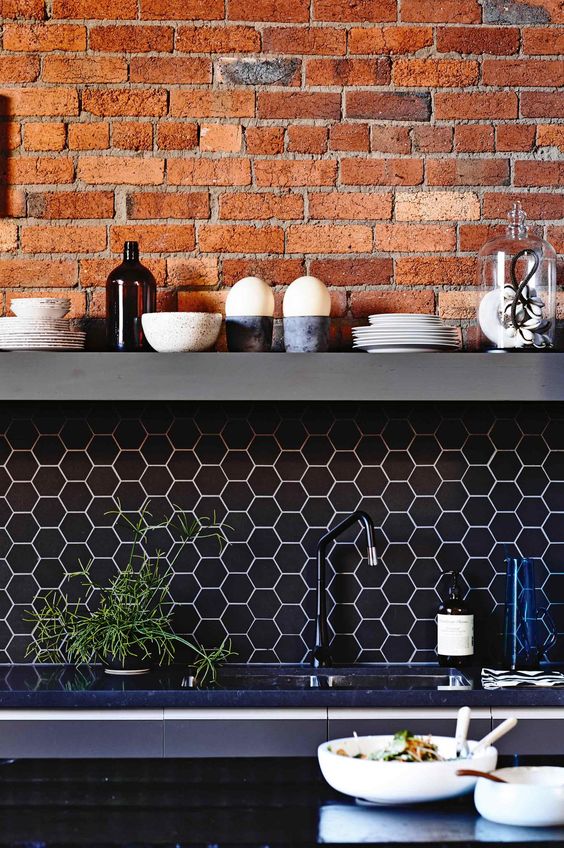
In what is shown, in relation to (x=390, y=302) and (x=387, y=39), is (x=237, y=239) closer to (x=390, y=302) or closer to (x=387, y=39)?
(x=390, y=302)

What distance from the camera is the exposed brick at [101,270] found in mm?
2965

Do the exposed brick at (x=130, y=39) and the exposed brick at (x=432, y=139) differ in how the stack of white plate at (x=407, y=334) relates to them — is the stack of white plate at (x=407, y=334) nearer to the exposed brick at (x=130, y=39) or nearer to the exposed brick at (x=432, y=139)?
the exposed brick at (x=432, y=139)

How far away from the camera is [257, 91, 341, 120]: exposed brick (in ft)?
9.78

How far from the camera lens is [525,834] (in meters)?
1.32

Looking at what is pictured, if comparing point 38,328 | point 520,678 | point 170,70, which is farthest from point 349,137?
point 520,678

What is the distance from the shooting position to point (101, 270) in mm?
2969

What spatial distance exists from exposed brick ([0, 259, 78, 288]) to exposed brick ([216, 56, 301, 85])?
28.8 inches

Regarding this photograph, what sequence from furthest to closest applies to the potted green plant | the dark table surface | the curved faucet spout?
1. the curved faucet spout
2. the potted green plant
3. the dark table surface

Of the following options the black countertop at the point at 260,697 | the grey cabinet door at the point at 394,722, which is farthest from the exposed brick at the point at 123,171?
the grey cabinet door at the point at 394,722

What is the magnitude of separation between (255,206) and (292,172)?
15cm

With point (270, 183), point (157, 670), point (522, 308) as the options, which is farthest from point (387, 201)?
point (157, 670)

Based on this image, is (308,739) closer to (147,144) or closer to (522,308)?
(522,308)

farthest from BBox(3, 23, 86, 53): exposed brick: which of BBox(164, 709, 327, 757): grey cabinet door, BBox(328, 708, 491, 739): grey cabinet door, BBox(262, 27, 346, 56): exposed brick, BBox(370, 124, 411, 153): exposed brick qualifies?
BBox(328, 708, 491, 739): grey cabinet door

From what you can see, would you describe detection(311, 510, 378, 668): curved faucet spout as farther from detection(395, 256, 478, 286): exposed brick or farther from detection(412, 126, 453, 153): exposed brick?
detection(412, 126, 453, 153): exposed brick
